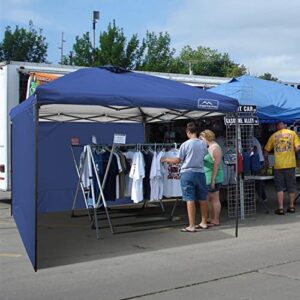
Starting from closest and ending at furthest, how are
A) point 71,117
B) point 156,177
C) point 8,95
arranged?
point 156,177 → point 71,117 → point 8,95

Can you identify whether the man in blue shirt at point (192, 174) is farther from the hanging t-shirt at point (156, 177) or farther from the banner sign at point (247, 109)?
Answer: the banner sign at point (247, 109)

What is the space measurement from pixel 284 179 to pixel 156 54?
112 ft

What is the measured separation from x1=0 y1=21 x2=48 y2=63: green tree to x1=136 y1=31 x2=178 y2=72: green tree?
10602 mm

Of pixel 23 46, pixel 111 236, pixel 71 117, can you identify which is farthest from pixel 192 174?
pixel 23 46

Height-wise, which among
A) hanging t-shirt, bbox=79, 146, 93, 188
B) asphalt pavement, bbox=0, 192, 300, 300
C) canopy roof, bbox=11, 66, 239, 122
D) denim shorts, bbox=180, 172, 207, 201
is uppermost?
canopy roof, bbox=11, 66, 239, 122

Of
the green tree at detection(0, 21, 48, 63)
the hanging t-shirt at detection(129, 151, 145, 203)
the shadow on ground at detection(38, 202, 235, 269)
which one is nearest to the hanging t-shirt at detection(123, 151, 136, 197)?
the hanging t-shirt at detection(129, 151, 145, 203)

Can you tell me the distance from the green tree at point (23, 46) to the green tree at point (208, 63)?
2037 centimetres

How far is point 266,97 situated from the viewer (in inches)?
489

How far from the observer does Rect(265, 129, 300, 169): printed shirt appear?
11.5 meters

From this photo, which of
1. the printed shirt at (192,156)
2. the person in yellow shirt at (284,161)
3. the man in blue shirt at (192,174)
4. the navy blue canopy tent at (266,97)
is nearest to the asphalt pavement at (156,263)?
the man in blue shirt at (192,174)

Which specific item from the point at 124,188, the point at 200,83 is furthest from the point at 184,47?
the point at 124,188

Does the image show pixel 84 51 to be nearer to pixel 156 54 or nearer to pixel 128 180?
pixel 156 54

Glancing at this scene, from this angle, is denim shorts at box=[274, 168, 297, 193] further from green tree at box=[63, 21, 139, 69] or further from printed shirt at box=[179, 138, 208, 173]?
green tree at box=[63, 21, 139, 69]

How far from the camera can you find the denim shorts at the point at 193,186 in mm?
9320
